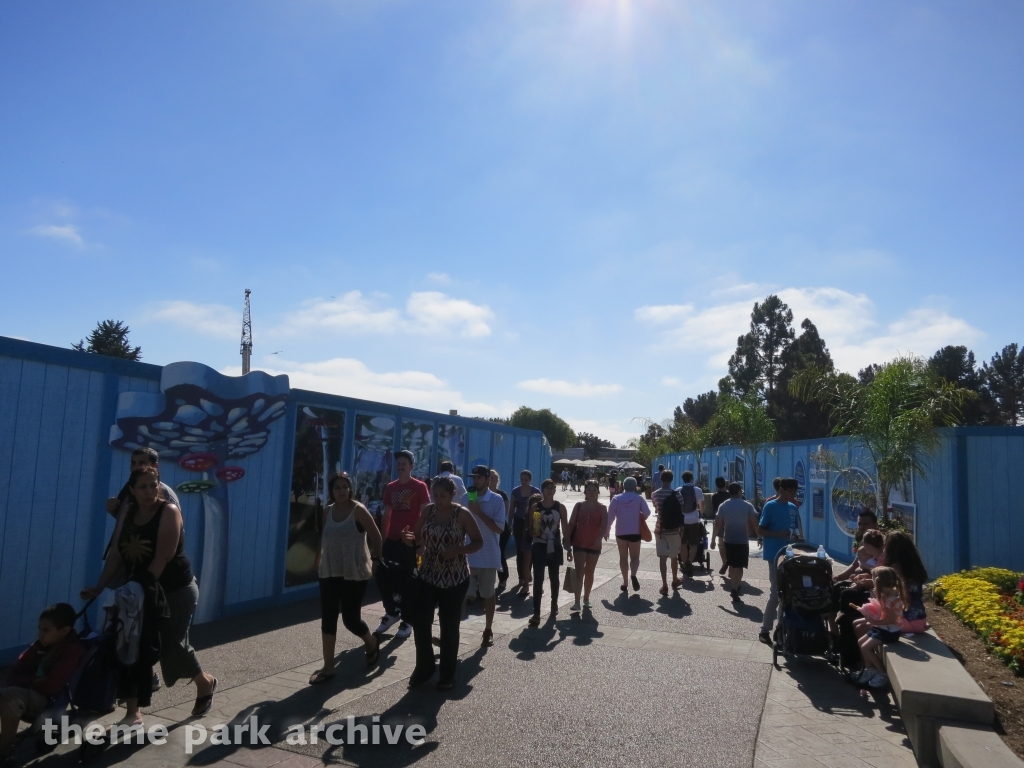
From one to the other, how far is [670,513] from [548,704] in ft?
18.3

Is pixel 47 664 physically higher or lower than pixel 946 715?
higher

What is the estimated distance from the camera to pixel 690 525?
38.5 ft

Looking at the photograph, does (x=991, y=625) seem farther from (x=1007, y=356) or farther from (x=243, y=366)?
(x=1007, y=356)

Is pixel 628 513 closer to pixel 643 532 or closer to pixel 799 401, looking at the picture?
pixel 643 532

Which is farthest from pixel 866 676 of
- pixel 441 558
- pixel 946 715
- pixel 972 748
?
pixel 441 558

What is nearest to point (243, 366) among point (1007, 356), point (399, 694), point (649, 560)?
point (649, 560)

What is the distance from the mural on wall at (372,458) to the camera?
991 centimetres

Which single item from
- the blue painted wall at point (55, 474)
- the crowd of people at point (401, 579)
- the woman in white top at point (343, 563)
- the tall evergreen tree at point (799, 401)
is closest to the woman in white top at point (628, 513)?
the crowd of people at point (401, 579)

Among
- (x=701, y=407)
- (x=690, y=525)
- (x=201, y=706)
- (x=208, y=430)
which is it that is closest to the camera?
(x=201, y=706)

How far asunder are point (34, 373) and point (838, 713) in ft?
22.1

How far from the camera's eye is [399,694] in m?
5.43

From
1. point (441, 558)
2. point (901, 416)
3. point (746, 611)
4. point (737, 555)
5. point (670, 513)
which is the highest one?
point (901, 416)

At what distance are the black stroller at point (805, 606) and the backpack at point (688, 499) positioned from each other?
15.5ft

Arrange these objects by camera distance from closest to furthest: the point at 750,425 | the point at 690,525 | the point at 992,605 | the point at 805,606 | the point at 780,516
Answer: the point at 805,606 → the point at 992,605 → the point at 780,516 → the point at 690,525 → the point at 750,425
